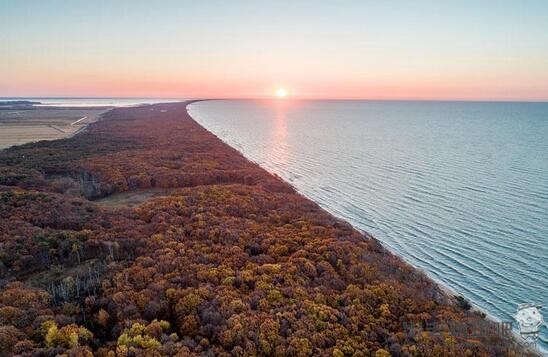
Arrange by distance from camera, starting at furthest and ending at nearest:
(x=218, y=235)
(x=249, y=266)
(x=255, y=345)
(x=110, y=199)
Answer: (x=110, y=199)
(x=218, y=235)
(x=249, y=266)
(x=255, y=345)

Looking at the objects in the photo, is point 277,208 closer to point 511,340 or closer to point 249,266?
point 249,266

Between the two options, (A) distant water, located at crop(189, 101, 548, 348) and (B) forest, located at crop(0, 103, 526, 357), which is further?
(A) distant water, located at crop(189, 101, 548, 348)

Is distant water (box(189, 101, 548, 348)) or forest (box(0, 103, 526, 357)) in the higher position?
Answer: forest (box(0, 103, 526, 357))

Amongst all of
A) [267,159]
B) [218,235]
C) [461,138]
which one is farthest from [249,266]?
[461,138]

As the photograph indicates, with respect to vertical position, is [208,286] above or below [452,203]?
above

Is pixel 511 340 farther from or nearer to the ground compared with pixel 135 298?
nearer to the ground

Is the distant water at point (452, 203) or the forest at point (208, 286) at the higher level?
the forest at point (208, 286)

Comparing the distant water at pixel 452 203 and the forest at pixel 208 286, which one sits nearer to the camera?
the forest at pixel 208 286

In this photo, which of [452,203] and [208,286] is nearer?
[208,286]
